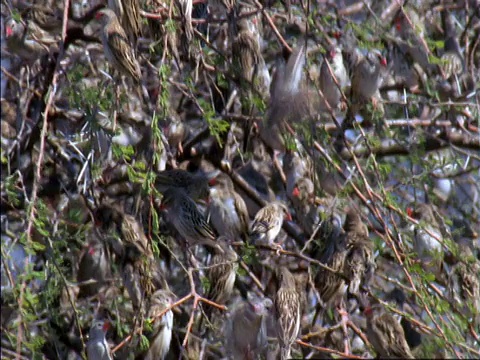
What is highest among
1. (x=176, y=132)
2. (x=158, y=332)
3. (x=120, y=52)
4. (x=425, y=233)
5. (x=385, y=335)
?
(x=120, y=52)

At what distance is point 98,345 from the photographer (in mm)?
4934

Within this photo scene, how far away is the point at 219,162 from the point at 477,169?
162cm

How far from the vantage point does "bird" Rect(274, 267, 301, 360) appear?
478cm

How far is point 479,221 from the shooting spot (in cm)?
684

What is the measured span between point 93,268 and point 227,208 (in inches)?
35.4

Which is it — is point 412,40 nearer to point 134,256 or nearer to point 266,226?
point 266,226

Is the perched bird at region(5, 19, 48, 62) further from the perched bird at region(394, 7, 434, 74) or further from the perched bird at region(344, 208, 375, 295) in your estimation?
the perched bird at region(394, 7, 434, 74)

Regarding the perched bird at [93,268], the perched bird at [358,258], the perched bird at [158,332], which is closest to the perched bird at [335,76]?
the perched bird at [358,258]

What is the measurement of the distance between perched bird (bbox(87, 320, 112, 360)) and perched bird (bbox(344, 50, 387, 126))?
1.84m

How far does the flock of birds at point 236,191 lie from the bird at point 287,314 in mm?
12

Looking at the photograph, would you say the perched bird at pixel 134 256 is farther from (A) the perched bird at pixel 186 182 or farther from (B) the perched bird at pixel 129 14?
(B) the perched bird at pixel 129 14

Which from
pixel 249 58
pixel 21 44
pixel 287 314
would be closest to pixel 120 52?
pixel 249 58

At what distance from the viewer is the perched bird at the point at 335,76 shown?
19.2 feet

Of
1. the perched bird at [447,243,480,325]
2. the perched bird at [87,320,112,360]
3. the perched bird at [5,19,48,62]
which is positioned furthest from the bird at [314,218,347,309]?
the perched bird at [5,19,48,62]
